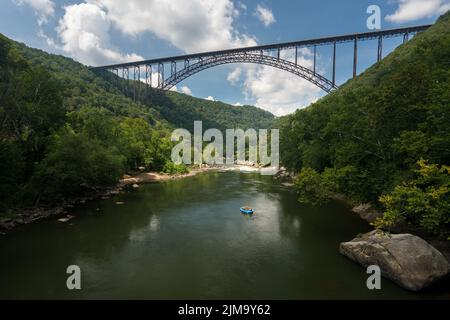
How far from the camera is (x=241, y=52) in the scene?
151 feet

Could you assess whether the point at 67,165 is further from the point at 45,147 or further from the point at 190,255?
the point at 190,255

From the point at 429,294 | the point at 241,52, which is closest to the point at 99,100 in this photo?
the point at 241,52

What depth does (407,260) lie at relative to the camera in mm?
8570

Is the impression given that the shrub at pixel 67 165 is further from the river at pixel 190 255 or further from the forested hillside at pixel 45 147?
the river at pixel 190 255

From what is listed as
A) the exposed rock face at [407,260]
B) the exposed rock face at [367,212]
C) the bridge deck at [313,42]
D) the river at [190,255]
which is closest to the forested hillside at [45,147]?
the river at [190,255]

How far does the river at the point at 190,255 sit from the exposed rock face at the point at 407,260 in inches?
14.4

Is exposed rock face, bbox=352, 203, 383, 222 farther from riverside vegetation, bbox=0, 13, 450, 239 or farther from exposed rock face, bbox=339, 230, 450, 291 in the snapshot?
exposed rock face, bbox=339, 230, 450, 291

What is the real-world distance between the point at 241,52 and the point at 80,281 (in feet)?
146

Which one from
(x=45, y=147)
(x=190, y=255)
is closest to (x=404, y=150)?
(x=190, y=255)

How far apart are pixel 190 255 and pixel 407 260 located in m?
8.05

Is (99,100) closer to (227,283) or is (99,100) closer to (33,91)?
(33,91)

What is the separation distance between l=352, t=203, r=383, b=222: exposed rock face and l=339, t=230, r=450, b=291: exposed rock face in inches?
244

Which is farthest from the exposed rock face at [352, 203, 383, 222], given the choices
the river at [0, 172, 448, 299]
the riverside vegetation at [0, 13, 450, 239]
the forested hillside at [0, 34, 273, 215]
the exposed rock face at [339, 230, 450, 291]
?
the forested hillside at [0, 34, 273, 215]

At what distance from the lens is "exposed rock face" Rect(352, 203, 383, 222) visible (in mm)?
15390
